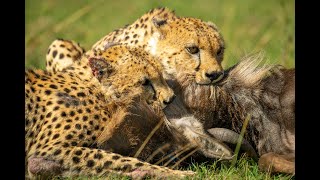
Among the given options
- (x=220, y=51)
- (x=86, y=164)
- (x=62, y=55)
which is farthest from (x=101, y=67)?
(x=62, y=55)

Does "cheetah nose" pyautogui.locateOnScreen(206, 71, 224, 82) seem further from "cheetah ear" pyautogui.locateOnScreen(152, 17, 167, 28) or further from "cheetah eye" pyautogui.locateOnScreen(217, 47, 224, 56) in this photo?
"cheetah ear" pyautogui.locateOnScreen(152, 17, 167, 28)

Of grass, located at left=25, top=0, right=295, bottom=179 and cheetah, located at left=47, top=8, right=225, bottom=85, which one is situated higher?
grass, located at left=25, top=0, right=295, bottom=179

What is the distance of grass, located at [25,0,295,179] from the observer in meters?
8.11

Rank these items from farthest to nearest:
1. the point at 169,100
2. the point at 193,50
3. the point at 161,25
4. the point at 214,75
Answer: the point at 161,25
the point at 193,50
the point at 214,75
the point at 169,100

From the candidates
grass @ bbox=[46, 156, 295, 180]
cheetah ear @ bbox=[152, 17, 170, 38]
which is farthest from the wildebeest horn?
cheetah ear @ bbox=[152, 17, 170, 38]

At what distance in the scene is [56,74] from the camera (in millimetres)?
5441

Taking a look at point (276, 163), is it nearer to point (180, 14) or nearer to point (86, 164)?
point (86, 164)

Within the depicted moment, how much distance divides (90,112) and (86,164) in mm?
368

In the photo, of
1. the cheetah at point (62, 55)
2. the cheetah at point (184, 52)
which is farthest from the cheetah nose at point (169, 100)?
the cheetah at point (62, 55)

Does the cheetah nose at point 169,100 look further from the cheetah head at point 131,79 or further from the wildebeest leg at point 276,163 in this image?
the wildebeest leg at point 276,163

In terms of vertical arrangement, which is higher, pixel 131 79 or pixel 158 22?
pixel 158 22

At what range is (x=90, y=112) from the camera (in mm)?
4992
